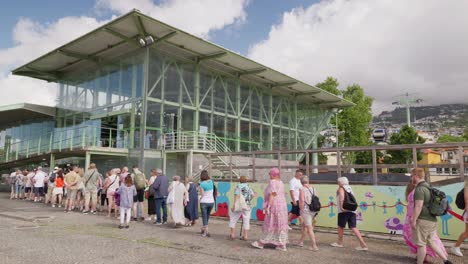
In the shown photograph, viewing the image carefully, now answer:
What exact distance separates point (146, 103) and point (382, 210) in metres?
14.4

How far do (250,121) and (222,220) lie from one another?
1613 cm

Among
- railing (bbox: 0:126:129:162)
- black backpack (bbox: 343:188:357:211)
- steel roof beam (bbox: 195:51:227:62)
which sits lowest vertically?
black backpack (bbox: 343:188:357:211)

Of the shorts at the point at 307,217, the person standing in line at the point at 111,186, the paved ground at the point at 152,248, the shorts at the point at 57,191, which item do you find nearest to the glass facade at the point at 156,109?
the shorts at the point at 57,191

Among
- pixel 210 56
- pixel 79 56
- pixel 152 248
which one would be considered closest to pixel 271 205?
pixel 152 248

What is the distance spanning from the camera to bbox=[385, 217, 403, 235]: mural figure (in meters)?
8.46

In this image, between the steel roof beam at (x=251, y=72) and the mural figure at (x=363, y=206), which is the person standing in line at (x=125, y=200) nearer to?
the mural figure at (x=363, y=206)

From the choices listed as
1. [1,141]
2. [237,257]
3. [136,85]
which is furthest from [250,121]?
[1,141]

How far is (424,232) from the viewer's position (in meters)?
5.79

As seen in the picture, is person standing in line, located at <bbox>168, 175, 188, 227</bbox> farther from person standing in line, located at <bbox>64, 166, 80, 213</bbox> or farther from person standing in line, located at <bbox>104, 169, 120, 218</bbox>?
person standing in line, located at <bbox>64, 166, 80, 213</bbox>

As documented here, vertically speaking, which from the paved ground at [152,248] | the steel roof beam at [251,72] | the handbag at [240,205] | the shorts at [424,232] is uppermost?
the steel roof beam at [251,72]

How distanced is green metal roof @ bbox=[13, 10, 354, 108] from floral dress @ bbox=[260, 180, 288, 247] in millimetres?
13236

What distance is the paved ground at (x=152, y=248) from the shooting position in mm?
6258

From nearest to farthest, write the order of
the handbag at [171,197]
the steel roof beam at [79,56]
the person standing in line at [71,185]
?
the handbag at [171,197], the person standing in line at [71,185], the steel roof beam at [79,56]

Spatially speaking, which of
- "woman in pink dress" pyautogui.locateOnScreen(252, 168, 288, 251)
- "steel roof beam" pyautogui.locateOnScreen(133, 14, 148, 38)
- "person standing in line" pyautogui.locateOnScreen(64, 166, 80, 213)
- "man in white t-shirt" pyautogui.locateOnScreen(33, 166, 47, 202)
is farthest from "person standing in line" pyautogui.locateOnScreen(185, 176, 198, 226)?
"steel roof beam" pyautogui.locateOnScreen(133, 14, 148, 38)
